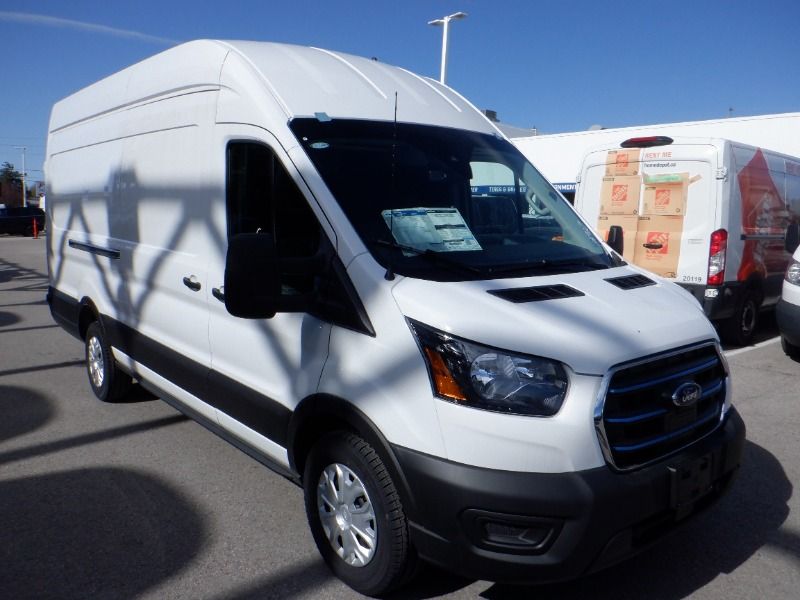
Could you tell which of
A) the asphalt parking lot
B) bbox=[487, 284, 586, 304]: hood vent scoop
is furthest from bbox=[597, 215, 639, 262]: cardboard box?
bbox=[487, 284, 586, 304]: hood vent scoop

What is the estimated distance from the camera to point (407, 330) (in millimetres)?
2656

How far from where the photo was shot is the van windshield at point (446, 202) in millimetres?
3076

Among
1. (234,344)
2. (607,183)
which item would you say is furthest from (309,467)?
(607,183)

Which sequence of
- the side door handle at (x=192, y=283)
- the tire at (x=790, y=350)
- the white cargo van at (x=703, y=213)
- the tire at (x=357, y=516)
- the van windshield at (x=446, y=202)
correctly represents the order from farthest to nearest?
the tire at (x=790, y=350) < the white cargo van at (x=703, y=213) < the side door handle at (x=192, y=283) < the van windshield at (x=446, y=202) < the tire at (x=357, y=516)

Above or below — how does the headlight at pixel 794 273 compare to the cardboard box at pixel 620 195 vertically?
below

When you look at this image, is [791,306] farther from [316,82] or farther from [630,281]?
[316,82]

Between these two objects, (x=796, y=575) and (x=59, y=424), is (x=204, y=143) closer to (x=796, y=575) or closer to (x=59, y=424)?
(x=59, y=424)

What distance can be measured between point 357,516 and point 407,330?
0.88 m

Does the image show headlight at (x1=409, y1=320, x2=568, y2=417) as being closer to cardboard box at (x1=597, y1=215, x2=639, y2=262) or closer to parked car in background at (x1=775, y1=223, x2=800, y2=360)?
parked car in background at (x1=775, y1=223, x2=800, y2=360)

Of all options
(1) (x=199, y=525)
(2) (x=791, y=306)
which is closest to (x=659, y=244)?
(2) (x=791, y=306)

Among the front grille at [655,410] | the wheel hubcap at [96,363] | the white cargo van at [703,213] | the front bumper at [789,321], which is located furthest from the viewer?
the white cargo van at [703,213]

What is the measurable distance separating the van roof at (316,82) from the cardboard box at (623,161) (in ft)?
15.3

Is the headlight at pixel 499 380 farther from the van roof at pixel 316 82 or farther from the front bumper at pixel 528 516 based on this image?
the van roof at pixel 316 82

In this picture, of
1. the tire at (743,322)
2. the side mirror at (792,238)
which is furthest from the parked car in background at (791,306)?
the tire at (743,322)
